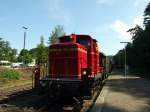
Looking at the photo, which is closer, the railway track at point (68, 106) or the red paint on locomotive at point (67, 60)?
the railway track at point (68, 106)

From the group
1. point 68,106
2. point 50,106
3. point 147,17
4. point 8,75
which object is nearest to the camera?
point 68,106

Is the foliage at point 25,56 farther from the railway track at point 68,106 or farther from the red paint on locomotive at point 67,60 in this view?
the red paint on locomotive at point 67,60

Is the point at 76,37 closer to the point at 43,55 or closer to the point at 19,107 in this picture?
the point at 19,107

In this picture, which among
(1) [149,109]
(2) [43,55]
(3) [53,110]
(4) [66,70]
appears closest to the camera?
(1) [149,109]

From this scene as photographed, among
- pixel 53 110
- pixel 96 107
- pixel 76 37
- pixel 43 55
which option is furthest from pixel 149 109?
pixel 43 55

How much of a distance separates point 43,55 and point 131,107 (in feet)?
202

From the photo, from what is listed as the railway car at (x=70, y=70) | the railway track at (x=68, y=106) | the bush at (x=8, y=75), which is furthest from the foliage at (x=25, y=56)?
the railway track at (x=68, y=106)

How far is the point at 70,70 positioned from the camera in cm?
1814

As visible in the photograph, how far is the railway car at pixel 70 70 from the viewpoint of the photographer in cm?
1698

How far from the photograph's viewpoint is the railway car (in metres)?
17.0

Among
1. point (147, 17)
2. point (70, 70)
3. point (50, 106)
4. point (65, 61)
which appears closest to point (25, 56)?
point (147, 17)

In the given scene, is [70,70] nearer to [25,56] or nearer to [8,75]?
[8,75]

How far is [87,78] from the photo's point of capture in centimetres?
1695

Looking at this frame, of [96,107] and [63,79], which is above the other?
[63,79]
